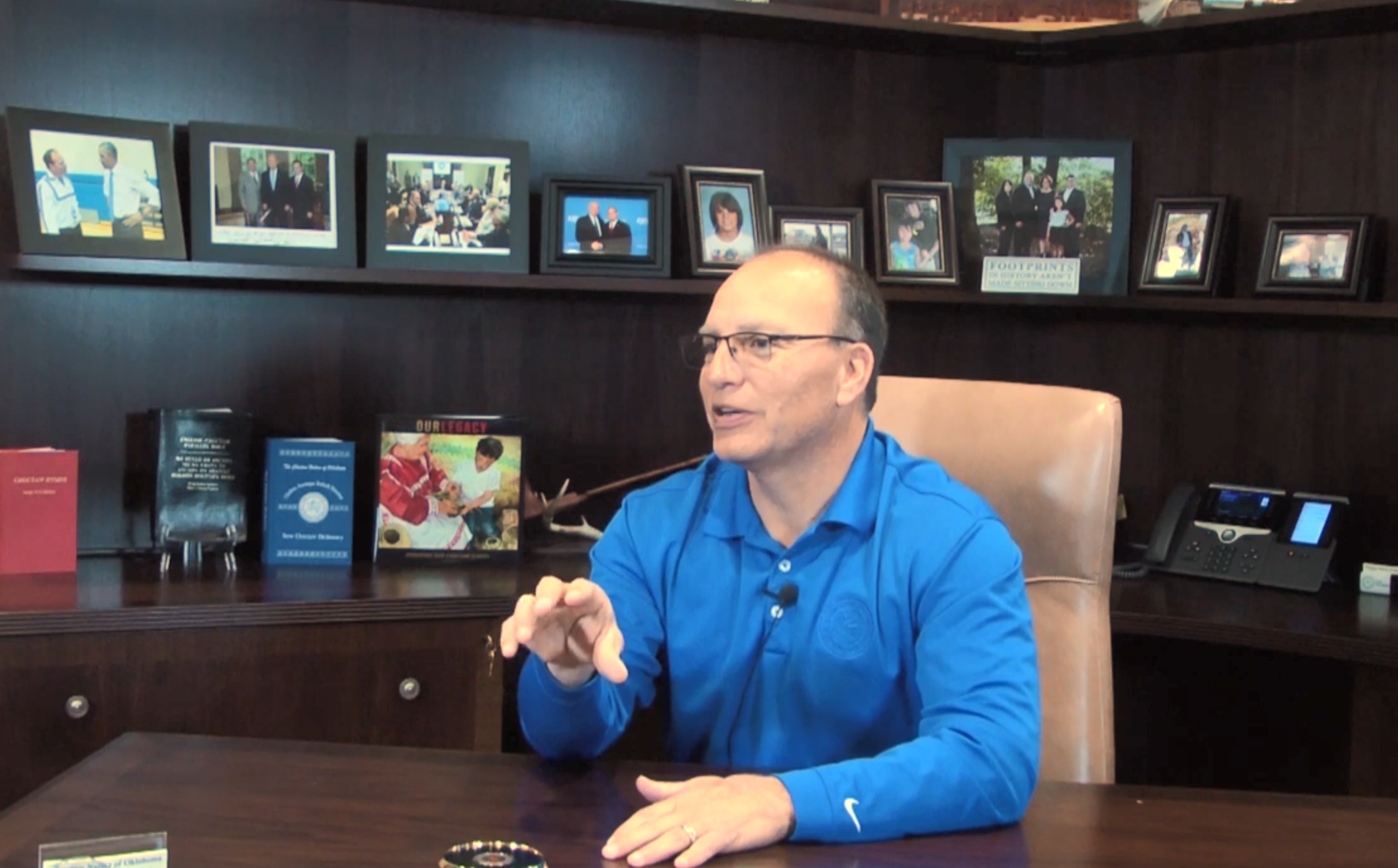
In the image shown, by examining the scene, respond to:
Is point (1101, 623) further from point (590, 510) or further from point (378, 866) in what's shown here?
point (590, 510)

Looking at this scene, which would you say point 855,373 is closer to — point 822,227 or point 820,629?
point 820,629

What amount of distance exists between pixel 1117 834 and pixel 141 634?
5.39ft

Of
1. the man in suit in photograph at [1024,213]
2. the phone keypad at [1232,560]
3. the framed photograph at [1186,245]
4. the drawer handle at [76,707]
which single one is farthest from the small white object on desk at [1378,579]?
the drawer handle at [76,707]

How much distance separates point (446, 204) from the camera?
2977 mm

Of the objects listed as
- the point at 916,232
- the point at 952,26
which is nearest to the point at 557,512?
the point at 916,232

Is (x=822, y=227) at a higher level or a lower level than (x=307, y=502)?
higher

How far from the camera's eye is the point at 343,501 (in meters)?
2.87

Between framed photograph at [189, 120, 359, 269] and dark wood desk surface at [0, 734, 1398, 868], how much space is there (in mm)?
1518

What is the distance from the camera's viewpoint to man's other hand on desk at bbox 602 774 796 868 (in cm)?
125

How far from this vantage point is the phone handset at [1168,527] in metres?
3.02

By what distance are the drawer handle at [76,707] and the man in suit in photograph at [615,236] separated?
1.31 m

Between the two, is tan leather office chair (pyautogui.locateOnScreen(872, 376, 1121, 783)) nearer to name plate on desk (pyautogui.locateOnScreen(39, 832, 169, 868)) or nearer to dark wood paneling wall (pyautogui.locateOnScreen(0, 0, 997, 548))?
name plate on desk (pyautogui.locateOnScreen(39, 832, 169, 868))

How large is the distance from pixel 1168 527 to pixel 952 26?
1140 millimetres

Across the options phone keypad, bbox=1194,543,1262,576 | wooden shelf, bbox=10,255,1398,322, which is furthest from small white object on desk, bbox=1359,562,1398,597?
wooden shelf, bbox=10,255,1398,322
